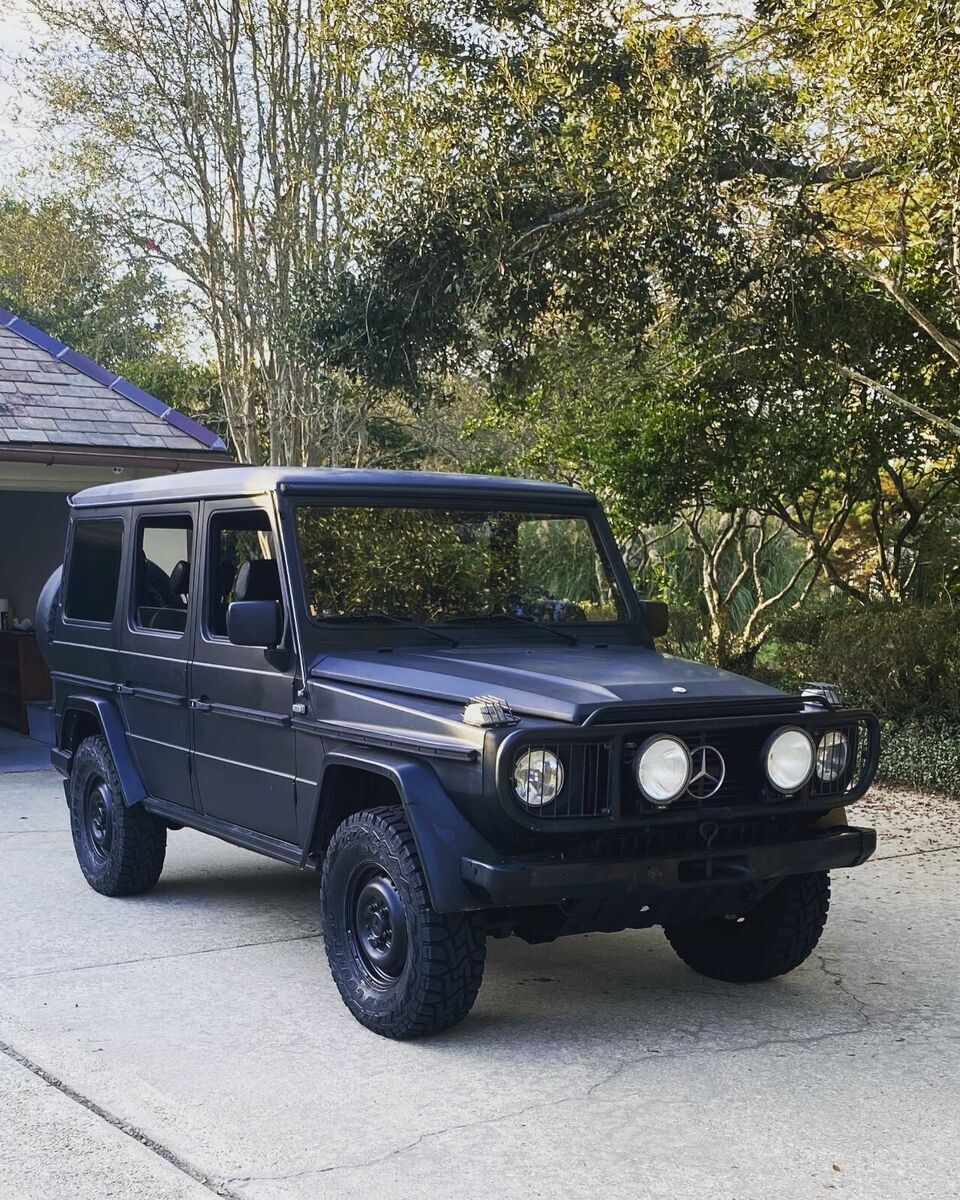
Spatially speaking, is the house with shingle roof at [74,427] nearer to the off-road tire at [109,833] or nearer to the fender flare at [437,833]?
the off-road tire at [109,833]

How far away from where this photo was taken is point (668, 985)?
5.58m

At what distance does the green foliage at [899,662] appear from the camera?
10.6 metres

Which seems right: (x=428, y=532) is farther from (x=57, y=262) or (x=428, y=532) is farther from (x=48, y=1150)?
(x=57, y=262)

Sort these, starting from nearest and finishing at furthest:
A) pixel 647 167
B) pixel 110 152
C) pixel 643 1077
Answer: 1. pixel 643 1077
2. pixel 647 167
3. pixel 110 152

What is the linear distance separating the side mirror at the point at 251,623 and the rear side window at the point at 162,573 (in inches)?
42.9

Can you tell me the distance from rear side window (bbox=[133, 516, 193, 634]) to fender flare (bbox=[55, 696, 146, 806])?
47cm

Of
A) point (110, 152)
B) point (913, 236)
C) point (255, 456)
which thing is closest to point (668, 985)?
point (913, 236)

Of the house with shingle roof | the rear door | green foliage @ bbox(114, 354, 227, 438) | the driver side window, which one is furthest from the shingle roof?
green foliage @ bbox(114, 354, 227, 438)

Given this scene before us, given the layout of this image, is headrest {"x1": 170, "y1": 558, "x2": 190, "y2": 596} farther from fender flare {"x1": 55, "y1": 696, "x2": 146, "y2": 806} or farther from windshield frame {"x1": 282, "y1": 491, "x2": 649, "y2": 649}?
windshield frame {"x1": 282, "y1": 491, "x2": 649, "y2": 649}

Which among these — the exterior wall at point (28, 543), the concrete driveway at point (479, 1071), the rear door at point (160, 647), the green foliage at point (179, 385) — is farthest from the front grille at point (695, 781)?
the green foliage at point (179, 385)

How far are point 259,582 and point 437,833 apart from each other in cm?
157

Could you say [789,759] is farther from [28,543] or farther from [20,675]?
[28,543]

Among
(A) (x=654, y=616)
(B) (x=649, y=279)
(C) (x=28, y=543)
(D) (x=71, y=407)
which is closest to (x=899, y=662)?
(B) (x=649, y=279)

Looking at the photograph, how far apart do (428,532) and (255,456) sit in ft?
45.1
